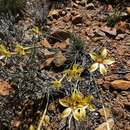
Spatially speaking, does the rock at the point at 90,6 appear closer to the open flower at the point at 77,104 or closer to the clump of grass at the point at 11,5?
the clump of grass at the point at 11,5

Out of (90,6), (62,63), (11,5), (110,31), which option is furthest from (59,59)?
(90,6)

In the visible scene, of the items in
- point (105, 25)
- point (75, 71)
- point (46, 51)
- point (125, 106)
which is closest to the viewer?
point (75, 71)

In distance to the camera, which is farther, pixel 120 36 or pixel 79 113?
pixel 120 36

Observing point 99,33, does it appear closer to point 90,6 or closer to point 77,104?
point 90,6

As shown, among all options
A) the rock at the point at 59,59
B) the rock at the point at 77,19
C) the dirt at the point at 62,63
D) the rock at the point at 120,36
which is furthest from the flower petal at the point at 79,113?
the rock at the point at 77,19

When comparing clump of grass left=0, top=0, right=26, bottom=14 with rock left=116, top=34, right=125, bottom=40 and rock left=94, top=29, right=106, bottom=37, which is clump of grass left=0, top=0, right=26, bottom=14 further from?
rock left=116, top=34, right=125, bottom=40

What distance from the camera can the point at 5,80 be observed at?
291 cm

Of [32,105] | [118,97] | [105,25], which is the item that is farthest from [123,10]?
[32,105]

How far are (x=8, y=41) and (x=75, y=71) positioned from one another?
1057mm

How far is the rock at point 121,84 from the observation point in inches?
107

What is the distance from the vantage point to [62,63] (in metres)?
2.98

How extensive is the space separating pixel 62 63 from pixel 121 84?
50 centimetres

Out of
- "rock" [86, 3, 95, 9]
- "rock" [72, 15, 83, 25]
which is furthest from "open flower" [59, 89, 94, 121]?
"rock" [86, 3, 95, 9]

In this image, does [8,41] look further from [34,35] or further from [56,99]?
[56,99]
